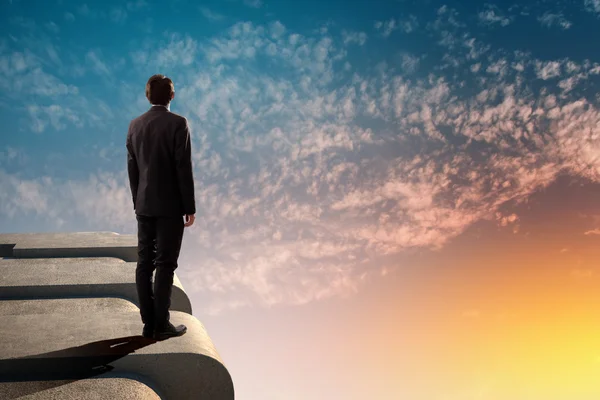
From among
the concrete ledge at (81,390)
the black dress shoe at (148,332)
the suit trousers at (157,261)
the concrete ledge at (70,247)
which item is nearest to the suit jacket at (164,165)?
the suit trousers at (157,261)

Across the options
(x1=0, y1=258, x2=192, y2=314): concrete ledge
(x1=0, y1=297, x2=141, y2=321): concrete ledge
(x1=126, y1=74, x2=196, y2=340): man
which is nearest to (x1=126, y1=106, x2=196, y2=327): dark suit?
(x1=126, y1=74, x2=196, y2=340): man

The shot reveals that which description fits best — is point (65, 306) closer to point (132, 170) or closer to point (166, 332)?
point (166, 332)

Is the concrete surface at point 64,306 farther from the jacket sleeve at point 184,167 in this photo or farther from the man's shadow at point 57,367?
the jacket sleeve at point 184,167

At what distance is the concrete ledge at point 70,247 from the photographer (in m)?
8.98

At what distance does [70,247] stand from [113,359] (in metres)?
5.86

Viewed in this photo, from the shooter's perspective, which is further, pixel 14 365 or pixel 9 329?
pixel 9 329

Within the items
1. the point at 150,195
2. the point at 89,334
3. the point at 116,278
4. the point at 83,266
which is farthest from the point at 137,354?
the point at 83,266

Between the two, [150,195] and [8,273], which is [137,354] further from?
[8,273]

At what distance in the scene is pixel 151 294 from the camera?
183 inches

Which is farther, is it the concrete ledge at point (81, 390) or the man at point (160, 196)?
the man at point (160, 196)

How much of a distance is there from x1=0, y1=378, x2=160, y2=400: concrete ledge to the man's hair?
248 cm

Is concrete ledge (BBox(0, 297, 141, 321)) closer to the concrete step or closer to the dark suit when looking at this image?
the concrete step

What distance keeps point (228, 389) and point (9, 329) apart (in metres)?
2.26

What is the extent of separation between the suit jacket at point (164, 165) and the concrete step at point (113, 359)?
1.18 meters
